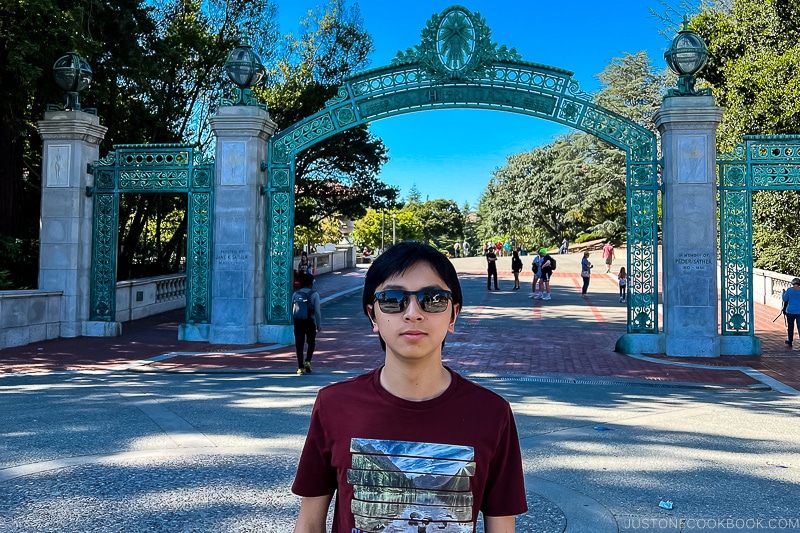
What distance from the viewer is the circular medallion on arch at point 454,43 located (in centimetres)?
1343

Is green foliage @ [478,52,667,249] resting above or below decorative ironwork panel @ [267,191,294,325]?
above

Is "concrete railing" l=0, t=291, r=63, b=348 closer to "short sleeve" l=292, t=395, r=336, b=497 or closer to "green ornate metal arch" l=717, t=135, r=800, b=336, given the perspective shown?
"short sleeve" l=292, t=395, r=336, b=497

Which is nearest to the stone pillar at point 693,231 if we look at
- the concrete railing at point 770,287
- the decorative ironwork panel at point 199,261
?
the decorative ironwork panel at point 199,261

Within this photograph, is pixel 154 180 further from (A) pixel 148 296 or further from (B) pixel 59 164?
(A) pixel 148 296

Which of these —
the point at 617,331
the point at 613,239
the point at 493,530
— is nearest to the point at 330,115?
the point at 617,331

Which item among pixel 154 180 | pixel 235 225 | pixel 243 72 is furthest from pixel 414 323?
pixel 154 180

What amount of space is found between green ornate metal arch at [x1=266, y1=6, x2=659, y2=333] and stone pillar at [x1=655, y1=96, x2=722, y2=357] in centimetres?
69

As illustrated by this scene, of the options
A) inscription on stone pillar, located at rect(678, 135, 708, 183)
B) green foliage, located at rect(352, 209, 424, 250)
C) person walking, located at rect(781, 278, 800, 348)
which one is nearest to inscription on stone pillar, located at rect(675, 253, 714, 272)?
inscription on stone pillar, located at rect(678, 135, 708, 183)

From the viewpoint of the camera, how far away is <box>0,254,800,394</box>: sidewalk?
34.6 feet

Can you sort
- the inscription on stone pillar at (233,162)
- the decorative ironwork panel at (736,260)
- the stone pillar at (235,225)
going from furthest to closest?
the inscription on stone pillar at (233,162)
the stone pillar at (235,225)
the decorative ironwork panel at (736,260)

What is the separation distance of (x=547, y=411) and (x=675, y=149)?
22.6 feet

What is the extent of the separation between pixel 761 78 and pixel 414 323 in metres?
19.6

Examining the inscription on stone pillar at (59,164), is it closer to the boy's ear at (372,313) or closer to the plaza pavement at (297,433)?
the plaza pavement at (297,433)

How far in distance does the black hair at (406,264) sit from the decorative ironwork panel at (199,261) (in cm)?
1193
